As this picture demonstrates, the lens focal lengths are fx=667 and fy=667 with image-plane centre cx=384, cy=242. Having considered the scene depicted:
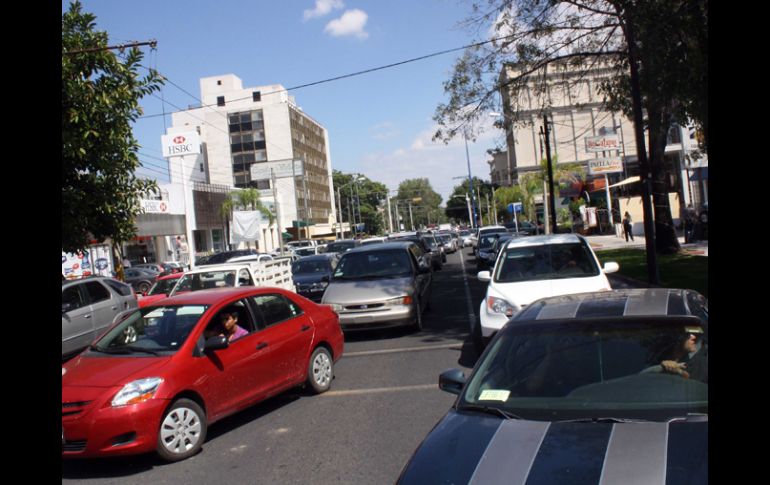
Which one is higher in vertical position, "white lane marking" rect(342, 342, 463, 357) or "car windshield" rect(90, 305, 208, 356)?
"car windshield" rect(90, 305, 208, 356)

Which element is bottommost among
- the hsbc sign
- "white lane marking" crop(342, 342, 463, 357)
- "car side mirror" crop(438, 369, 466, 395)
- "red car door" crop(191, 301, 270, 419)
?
"white lane marking" crop(342, 342, 463, 357)

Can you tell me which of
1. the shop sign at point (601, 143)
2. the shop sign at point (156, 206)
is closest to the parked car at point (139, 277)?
the shop sign at point (156, 206)

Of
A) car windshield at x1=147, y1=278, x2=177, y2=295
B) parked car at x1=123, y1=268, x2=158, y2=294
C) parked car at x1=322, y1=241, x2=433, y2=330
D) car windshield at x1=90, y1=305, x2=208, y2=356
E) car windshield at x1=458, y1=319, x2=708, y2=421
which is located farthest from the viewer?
parked car at x1=123, y1=268, x2=158, y2=294

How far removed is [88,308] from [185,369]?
7.71m

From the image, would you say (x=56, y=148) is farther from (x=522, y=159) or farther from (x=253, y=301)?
(x=522, y=159)

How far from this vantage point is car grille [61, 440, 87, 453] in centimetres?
582

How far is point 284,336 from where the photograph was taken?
25.8 feet

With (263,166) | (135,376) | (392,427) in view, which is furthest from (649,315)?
(263,166)

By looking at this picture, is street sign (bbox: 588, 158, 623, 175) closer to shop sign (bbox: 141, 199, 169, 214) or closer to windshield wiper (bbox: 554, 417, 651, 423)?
shop sign (bbox: 141, 199, 169, 214)

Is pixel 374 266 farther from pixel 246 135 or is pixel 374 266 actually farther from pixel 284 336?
pixel 246 135

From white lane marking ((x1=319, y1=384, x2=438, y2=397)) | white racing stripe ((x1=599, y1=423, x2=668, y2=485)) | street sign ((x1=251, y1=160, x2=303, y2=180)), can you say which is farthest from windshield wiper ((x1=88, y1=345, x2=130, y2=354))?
street sign ((x1=251, y1=160, x2=303, y2=180))

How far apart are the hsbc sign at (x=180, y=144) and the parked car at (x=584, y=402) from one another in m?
51.2

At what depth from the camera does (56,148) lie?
2.96 m

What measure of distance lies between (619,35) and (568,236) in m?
9.71
